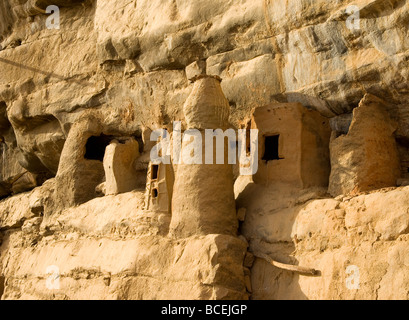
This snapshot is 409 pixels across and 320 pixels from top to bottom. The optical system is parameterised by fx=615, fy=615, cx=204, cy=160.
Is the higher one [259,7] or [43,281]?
[259,7]

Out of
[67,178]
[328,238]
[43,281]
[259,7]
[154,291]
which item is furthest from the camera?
[67,178]

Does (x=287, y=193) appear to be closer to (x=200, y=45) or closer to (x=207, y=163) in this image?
(x=207, y=163)

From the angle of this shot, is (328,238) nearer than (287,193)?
Yes

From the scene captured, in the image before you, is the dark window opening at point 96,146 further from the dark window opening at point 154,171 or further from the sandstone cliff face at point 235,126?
the dark window opening at point 154,171

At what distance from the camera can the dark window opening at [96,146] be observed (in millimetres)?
11906

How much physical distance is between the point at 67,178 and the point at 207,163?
369 cm

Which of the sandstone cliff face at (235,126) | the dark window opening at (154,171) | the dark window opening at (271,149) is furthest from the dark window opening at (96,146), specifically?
the dark window opening at (271,149)

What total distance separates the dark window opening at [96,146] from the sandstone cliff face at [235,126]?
0.03 m

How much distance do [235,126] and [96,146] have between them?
3.23 meters

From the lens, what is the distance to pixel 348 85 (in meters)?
8.74

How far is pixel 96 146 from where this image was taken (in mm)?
12039

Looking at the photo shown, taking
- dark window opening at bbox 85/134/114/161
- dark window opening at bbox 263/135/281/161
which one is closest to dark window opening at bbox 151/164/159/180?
dark window opening at bbox 263/135/281/161

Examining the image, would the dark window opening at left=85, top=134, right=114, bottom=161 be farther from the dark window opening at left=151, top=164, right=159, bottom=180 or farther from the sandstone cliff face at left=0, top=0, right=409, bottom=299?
the dark window opening at left=151, top=164, right=159, bottom=180

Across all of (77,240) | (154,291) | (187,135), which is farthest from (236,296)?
(77,240)
